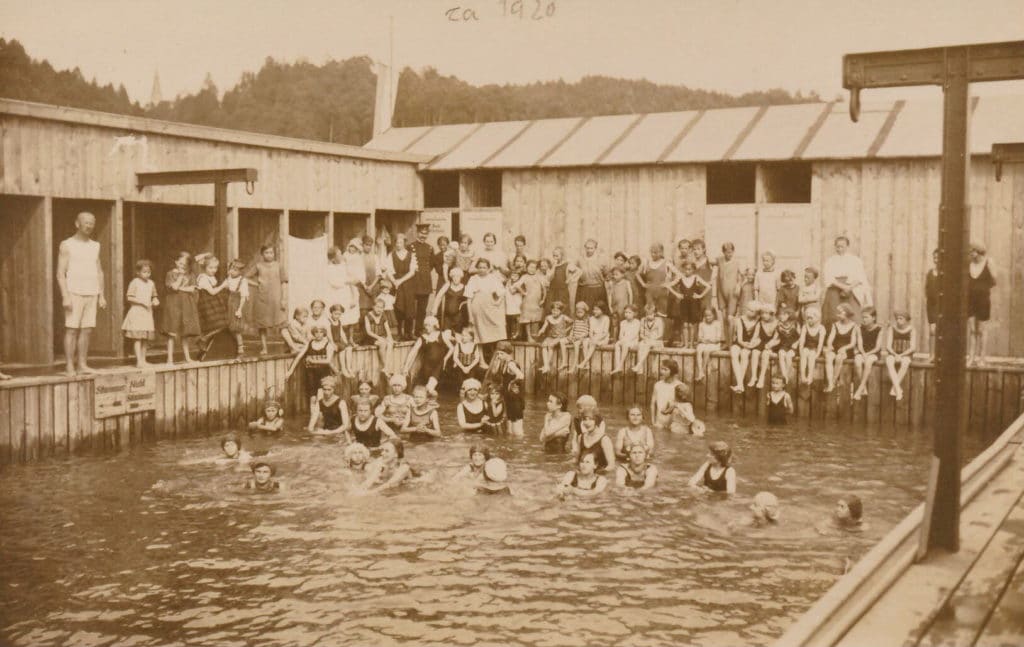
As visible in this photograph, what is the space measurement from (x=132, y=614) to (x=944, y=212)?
22.5ft

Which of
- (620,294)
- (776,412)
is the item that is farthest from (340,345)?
(776,412)

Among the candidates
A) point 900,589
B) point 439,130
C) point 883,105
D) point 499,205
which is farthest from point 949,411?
point 439,130

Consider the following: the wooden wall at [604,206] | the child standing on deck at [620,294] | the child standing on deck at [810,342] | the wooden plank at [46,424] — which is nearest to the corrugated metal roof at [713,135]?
the wooden wall at [604,206]

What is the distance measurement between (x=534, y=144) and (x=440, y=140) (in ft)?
10.0

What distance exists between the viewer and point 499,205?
25922 mm

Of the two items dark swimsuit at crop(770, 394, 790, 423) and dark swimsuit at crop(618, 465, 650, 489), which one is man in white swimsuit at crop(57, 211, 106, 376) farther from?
dark swimsuit at crop(770, 394, 790, 423)

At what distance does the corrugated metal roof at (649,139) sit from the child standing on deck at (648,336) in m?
4.50

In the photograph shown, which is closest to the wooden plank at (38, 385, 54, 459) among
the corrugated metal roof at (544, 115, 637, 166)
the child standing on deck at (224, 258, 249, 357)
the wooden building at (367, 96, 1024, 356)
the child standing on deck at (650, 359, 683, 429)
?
the child standing on deck at (224, 258, 249, 357)

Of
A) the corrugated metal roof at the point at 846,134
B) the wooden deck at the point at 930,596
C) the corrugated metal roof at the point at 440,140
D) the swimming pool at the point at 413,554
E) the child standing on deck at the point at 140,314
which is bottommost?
the swimming pool at the point at 413,554

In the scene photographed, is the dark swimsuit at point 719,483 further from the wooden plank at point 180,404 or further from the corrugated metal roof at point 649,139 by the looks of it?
the corrugated metal roof at point 649,139

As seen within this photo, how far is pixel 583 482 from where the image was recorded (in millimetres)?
12211

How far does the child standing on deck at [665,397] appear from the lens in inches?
647

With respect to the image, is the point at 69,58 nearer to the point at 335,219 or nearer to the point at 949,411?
the point at 335,219

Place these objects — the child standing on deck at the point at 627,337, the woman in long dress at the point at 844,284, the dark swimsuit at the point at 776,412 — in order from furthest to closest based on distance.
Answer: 1. the child standing on deck at the point at 627,337
2. the woman in long dress at the point at 844,284
3. the dark swimsuit at the point at 776,412
